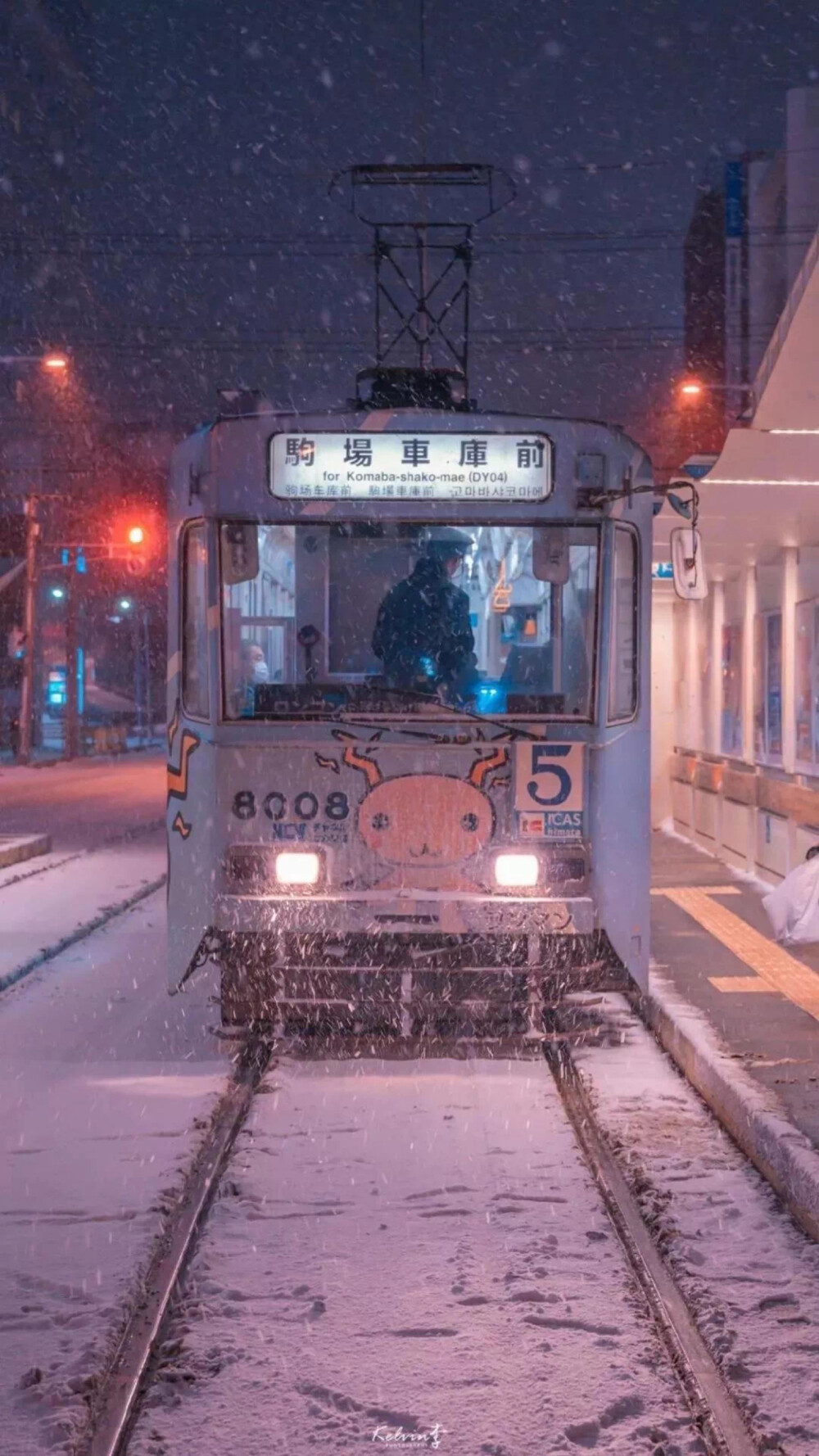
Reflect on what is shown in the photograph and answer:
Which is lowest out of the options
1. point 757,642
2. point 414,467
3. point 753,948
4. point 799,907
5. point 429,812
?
point 753,948

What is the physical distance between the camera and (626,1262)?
559 centimetres

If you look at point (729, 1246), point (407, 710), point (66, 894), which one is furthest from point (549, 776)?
point (66, 894)

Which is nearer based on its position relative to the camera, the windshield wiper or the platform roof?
the windshield wiper

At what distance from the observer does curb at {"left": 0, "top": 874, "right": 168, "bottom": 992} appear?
11.7 meters

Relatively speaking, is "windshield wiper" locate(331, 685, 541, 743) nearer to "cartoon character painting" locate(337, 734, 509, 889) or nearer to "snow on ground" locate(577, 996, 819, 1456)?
"cartoon character painting" locate(337, 734, 509, 889)

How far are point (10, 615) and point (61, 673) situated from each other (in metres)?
20.4

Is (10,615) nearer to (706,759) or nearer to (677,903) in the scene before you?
(706,759)

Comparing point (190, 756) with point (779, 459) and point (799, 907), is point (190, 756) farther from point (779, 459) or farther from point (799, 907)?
point (799, 907)

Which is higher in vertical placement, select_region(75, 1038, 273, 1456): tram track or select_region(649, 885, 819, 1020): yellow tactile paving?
select_region(75, 1038, 273, 1456): tram track

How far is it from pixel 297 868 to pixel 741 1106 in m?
2.43

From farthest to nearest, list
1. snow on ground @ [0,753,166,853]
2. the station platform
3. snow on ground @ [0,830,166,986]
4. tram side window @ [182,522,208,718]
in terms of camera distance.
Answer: snow on ground @ [0,753,166,853] → snow on ground @ [0,830,166,986] → tram side window @ [182,522,208,718] → the station platform

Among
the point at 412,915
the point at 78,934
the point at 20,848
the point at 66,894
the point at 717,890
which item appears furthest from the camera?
the point at 20,848

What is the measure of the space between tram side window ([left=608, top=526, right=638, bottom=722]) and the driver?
29.4 inches

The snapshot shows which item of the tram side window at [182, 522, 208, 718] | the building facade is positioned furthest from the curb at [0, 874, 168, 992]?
the building facade
